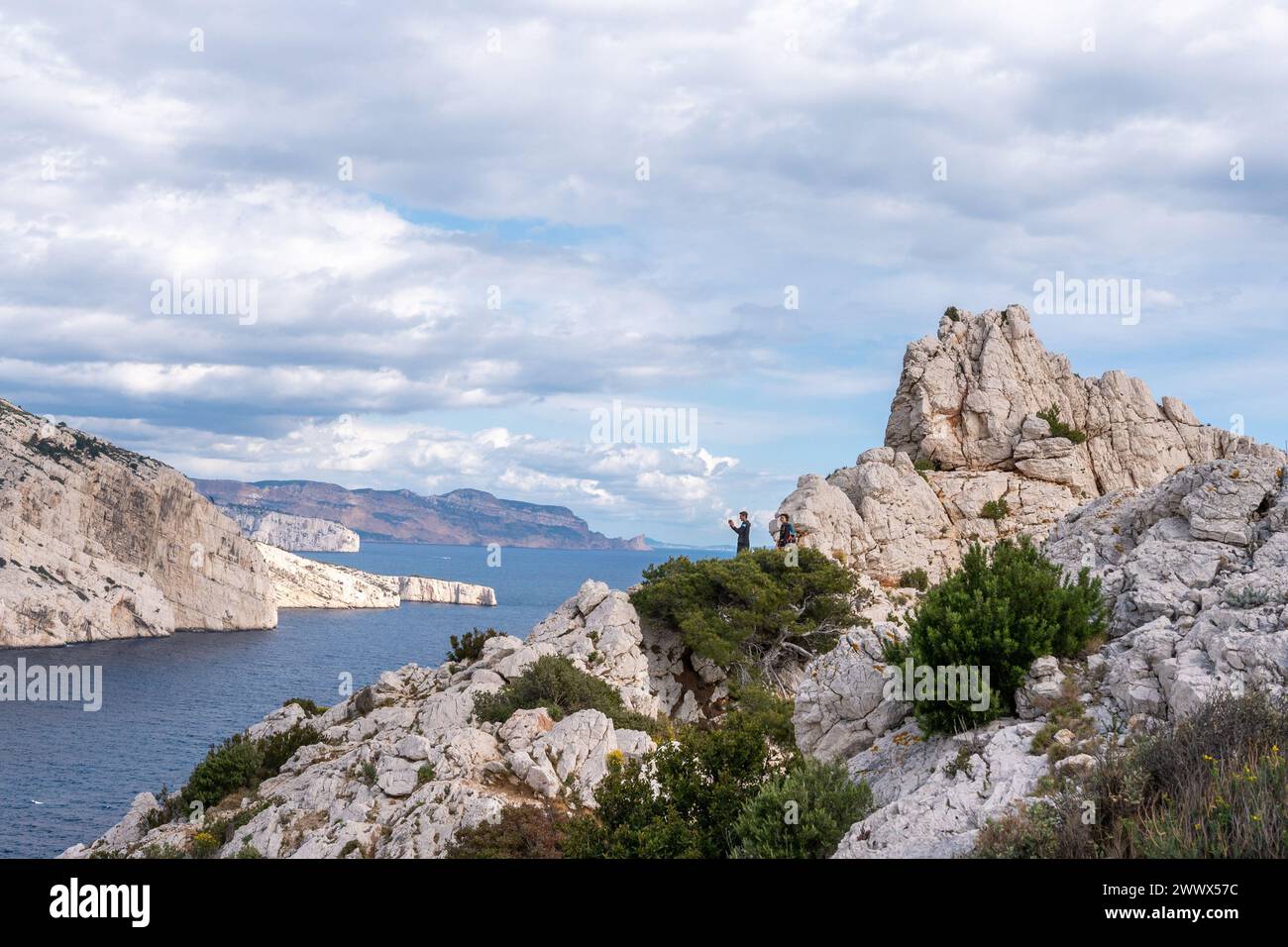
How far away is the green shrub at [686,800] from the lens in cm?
1281

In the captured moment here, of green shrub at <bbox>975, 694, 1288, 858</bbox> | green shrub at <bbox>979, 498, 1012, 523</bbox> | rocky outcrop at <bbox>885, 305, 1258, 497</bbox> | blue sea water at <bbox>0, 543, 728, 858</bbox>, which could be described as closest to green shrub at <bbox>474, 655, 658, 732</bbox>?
green shrub at <bbox>975, 694, 1288, 858</bbox>

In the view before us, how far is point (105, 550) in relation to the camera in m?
139

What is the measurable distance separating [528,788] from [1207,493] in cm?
1565

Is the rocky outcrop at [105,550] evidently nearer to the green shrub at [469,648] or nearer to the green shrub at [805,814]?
the green shrub at [469,648]

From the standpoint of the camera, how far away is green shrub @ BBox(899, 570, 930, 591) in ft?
132

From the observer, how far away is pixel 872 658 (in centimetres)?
1480

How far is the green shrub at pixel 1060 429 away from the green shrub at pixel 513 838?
1390 inches

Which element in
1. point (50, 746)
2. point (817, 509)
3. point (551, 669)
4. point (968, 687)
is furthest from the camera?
point (50, 746)

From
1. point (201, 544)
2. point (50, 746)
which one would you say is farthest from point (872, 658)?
point (201, 544)

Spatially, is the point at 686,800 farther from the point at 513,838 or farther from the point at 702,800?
the point at 513,838

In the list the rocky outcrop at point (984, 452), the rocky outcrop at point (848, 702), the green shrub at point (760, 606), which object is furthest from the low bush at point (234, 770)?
the rocky outcrop at point (984, 452)
